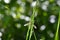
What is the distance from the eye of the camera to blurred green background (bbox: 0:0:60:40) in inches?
68.8

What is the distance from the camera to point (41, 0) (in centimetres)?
189

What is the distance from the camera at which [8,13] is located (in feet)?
6.20

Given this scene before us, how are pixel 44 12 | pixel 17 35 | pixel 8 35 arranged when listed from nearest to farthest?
pixel 8 35 → pixel 17 35 → pixel 44 12

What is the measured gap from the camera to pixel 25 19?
1.84 m

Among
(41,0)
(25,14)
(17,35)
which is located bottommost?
(17,35)

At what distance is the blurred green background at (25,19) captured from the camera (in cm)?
175

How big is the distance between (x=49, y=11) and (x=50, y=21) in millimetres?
101

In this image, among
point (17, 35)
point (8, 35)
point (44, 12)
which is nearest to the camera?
point (8, 35)

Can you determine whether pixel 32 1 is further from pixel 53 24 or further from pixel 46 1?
pixel 53 24

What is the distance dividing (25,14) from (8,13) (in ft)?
0.50

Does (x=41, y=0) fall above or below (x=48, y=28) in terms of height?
above

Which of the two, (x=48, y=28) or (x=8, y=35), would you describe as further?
(x=48, y=28)

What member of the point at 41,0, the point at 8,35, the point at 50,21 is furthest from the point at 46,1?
the point at 8,35

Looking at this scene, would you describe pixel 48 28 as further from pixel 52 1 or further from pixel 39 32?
pixel 52 1
